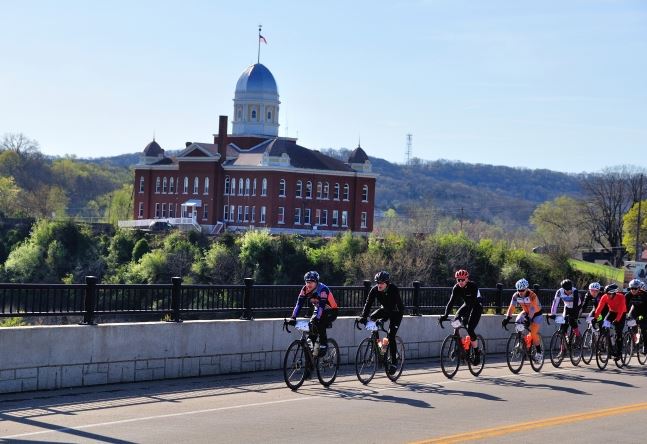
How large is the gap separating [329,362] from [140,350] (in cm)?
287

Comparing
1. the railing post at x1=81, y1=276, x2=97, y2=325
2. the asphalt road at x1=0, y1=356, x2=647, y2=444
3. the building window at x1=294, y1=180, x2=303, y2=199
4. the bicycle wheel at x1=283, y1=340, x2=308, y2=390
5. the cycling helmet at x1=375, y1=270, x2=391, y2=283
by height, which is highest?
the building window at x1=294, y1=180, x2=303, y2=199

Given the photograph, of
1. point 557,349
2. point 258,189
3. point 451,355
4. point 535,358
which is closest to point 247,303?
point 451,355

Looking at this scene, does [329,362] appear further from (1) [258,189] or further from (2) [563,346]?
(1) [258,189]

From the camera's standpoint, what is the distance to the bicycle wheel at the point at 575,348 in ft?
74.6

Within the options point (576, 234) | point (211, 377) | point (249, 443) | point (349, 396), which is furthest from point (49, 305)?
point (576, 234)

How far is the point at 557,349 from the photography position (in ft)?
73.8

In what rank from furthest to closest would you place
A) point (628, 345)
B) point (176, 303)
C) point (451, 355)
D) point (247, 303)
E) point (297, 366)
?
point (628, 345), point (247, 303), point (451, 355), point (176, 303), point (297, 366)

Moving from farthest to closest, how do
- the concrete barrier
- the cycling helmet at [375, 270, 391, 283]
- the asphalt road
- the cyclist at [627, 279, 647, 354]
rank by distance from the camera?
1. the cyclist at [627, 279, 647, 354]
2. the cycling helmet at [375, 270, 391, 283]
3. the concrete barrier
4. the asphalt road

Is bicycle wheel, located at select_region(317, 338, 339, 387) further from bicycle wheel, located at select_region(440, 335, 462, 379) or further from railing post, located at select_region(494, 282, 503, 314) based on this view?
railing post, located at select_region(494, 282, 503, 314)

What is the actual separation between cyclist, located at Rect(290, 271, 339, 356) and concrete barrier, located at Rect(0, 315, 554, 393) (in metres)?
2.16

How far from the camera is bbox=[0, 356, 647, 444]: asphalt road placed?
13102 mm

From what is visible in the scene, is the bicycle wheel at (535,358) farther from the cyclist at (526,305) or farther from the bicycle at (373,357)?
the bicycle at (373,357)

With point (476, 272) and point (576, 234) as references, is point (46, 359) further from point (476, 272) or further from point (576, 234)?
point (576, 234)

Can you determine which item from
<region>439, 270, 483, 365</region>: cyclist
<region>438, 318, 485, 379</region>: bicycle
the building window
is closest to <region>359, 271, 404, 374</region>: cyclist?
<region>438, 318, 485, 379</region>: bicycle
